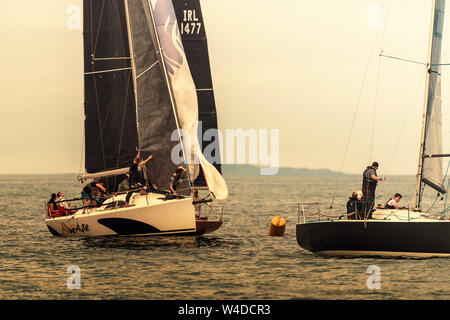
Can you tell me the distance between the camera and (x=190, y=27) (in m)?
37.1

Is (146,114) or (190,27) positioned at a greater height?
(190,27)

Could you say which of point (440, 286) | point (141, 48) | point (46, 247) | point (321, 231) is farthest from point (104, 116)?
point (440, 286)

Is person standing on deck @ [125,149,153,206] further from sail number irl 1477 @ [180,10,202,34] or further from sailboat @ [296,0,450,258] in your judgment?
sail number irl 1477 @ [180,10,202,34]

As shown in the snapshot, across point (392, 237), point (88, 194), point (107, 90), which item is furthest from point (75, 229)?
point (392, 237)

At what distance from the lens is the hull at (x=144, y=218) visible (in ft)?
95.5

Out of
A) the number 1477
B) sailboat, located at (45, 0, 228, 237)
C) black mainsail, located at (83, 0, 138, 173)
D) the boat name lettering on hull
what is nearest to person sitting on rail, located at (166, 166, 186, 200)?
sailboat, located at (45, 0, 228, 237)

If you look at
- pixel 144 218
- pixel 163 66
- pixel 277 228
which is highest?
pixel 163 66

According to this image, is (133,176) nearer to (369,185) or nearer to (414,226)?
(369,185)

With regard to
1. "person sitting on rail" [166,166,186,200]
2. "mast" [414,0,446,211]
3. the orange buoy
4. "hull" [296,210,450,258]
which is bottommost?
the orange buoy

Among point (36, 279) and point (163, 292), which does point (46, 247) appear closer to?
point (36, 279)

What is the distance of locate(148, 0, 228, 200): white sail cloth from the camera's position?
1239 inches

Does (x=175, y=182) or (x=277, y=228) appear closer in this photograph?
(x=175, y=182)

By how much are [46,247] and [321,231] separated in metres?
12.0

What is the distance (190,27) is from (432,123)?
14.1m
